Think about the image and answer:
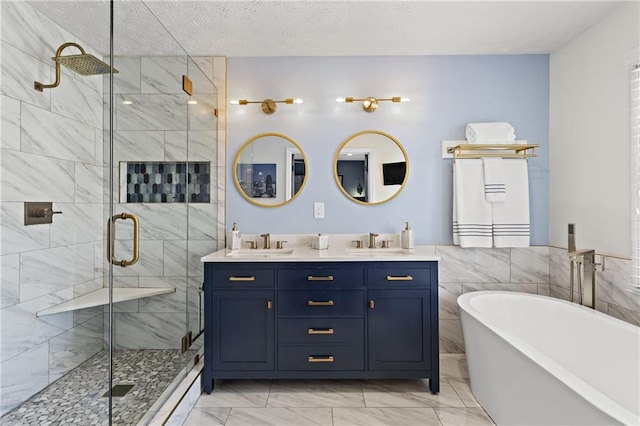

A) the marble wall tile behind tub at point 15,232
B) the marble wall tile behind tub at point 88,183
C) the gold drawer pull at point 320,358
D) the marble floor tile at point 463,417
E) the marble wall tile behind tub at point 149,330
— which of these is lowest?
the marble floor tile at point 463,417

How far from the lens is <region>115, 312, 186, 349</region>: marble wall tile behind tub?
5.86 ft

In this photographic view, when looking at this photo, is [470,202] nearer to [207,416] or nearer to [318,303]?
[318,303]

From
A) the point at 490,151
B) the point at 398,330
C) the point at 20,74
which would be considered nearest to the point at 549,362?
the point at 398,330

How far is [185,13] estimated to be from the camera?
242 cm

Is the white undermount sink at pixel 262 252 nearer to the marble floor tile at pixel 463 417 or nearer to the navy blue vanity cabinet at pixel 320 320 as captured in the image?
the navy blue vanity cabinet at pixel 320 320

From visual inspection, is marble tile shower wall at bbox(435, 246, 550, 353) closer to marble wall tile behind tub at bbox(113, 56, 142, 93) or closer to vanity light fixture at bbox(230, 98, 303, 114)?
vanity light fixture at bbox(230, 98, 303, 114)

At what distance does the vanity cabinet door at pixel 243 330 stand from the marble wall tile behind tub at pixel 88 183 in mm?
1128

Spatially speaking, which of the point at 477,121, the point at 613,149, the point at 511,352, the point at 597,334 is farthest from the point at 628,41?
the point at 511,352

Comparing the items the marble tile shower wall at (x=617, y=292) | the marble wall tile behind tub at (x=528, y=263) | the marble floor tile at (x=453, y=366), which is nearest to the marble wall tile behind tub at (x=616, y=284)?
the marble tile shower wall at (x=617, y=292)

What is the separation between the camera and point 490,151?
121 inches

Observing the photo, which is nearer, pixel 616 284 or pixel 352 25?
pixel 616 284

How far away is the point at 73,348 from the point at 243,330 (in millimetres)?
1065

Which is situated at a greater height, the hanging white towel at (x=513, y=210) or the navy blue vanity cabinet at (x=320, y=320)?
the hanging white towel at (x=513, y=210)

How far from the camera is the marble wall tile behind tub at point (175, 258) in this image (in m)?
2.24
